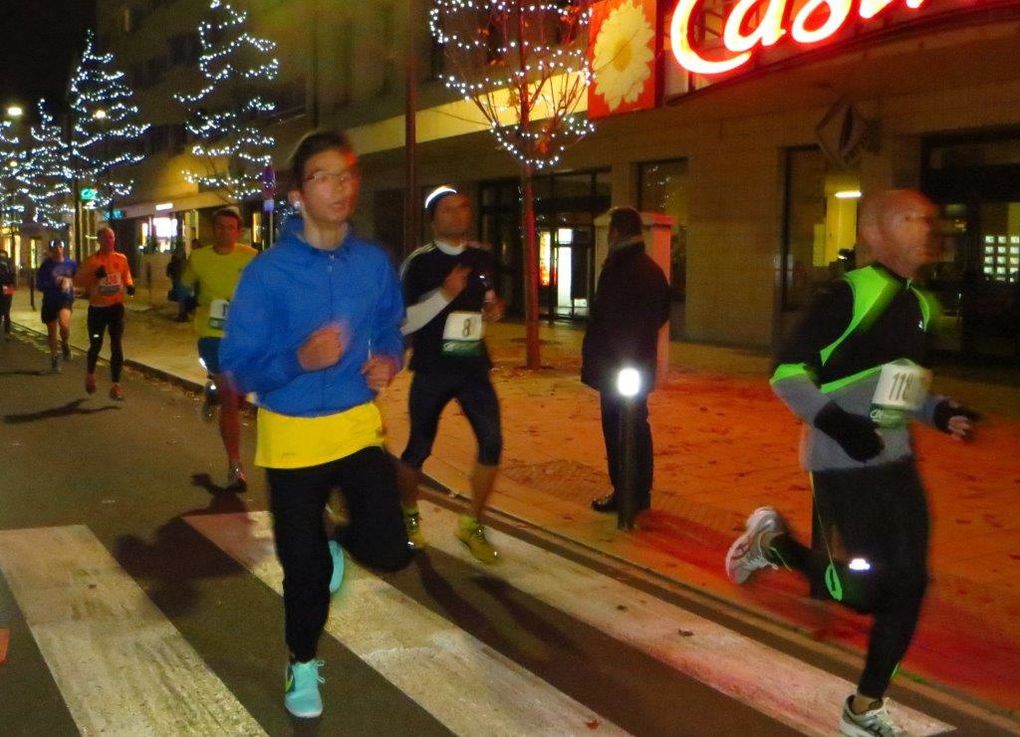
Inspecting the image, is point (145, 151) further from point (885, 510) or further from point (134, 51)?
point (885, 510)

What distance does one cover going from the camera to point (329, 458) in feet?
12.8

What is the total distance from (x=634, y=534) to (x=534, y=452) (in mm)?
2696

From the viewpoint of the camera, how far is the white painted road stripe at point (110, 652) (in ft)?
13.6

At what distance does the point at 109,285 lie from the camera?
12.3m

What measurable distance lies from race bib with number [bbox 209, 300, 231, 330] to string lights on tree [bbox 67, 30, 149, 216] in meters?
36.0

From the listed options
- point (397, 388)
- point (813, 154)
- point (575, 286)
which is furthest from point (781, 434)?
point (575, 286)

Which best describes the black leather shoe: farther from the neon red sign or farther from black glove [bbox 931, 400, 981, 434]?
the neon red sign

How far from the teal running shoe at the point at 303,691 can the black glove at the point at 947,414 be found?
2310mm

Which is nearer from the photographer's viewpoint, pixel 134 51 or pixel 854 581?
pixel 854 581

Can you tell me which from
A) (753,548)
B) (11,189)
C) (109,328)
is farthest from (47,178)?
(753,548)

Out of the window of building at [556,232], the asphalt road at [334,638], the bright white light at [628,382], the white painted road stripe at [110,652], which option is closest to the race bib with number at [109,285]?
the asphalt road at [334,638]

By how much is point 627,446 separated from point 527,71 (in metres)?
9.97

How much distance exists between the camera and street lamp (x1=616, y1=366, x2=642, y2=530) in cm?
679

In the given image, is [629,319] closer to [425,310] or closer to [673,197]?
[425,310]
